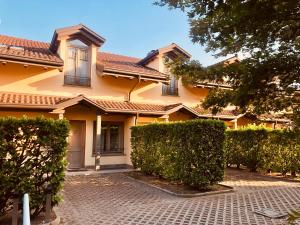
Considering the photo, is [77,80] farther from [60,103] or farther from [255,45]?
[255,45]

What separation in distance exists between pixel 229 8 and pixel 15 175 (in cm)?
571

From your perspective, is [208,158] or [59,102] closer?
[208,158]

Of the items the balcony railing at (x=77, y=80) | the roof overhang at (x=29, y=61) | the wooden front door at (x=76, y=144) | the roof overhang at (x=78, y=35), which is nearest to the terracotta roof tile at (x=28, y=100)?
the balcony railing at (x=77, y=80)

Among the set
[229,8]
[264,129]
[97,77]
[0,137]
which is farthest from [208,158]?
[97,77]

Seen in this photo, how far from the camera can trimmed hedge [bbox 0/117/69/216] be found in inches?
255

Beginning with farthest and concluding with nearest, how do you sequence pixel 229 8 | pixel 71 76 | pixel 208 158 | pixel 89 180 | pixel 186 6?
pixel 71 76 → pixel 89 180 → pixel 208 158 → pixel 186 6 → pixel 229 8

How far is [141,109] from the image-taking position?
17312 mm

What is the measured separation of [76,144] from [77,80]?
3.65 meters

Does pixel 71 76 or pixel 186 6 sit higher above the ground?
pixel 71 76

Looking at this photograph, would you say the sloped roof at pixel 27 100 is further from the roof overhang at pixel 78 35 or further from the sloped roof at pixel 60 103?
the roof overhang at pixel 78 35

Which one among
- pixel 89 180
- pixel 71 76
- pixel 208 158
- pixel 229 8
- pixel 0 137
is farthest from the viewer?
pixel 71 76

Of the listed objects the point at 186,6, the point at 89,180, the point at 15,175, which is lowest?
the point at 89,180

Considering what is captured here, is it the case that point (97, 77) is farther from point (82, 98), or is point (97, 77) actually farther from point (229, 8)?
point (229, 8)

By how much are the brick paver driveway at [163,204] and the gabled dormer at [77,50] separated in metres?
6.67
